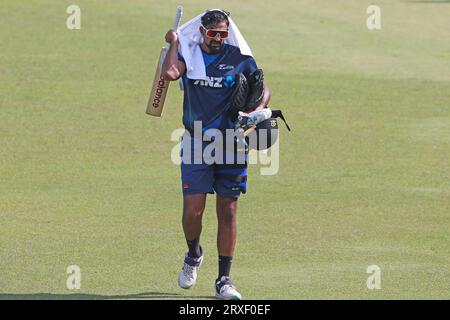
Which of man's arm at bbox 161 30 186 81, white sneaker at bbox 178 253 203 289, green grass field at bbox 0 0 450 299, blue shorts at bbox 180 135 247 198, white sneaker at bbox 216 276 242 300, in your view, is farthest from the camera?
green grass field at bbox 0 0 450 299

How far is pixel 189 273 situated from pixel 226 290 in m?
0.55

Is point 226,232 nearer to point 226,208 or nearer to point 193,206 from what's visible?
point 226,208

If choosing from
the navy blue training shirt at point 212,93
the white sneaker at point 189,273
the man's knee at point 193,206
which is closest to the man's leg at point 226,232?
the man's knee at point 193,206

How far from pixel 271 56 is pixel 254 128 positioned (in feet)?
47.0

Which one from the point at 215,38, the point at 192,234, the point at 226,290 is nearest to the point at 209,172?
the point at 192,234

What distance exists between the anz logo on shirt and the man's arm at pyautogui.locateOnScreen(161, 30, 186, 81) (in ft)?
0.60

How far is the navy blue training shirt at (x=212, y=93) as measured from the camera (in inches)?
442

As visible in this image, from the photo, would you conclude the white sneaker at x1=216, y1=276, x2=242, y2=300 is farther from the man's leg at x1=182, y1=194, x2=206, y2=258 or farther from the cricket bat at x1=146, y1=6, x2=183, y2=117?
the cricket bat at x1=146, y1=6, x2=183, y2=117

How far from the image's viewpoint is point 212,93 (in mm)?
11258

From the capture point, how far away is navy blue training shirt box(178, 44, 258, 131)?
36.9 ft

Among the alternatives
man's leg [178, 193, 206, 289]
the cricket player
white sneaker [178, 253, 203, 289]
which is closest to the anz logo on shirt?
the cricket player

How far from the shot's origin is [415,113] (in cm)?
2133

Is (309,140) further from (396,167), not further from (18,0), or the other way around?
(18,0)

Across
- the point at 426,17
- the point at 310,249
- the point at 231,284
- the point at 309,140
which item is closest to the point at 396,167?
the point at 309,140
